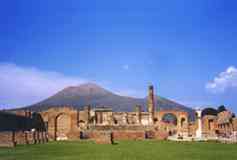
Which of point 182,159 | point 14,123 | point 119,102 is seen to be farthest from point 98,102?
point 182,159

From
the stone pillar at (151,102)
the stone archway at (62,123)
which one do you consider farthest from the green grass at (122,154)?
the stone pillar at (151,102)

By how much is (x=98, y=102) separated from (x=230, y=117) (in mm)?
88992

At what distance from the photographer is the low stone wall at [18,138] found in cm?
2123

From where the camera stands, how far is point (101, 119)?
151 feet

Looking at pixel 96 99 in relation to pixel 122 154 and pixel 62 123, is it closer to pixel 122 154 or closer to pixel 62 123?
pixel 62 123

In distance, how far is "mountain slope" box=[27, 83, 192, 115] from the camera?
406 ft

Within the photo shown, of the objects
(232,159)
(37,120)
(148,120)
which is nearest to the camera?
(232,159)

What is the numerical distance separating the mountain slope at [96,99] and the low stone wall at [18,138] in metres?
94.3

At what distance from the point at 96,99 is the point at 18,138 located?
360 ft

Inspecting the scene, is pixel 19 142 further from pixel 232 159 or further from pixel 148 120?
pixel 148 120

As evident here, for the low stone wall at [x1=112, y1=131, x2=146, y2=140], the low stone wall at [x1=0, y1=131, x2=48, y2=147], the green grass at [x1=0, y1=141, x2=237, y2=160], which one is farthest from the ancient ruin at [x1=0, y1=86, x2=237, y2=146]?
the green grass at [x1=0, y1=141, x2=237, y2=160]

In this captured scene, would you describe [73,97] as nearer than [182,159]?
No

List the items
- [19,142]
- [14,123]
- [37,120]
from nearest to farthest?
1. [19,142]
2. [14,123]
3. [37,120]

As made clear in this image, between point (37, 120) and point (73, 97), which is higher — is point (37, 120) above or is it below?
below
